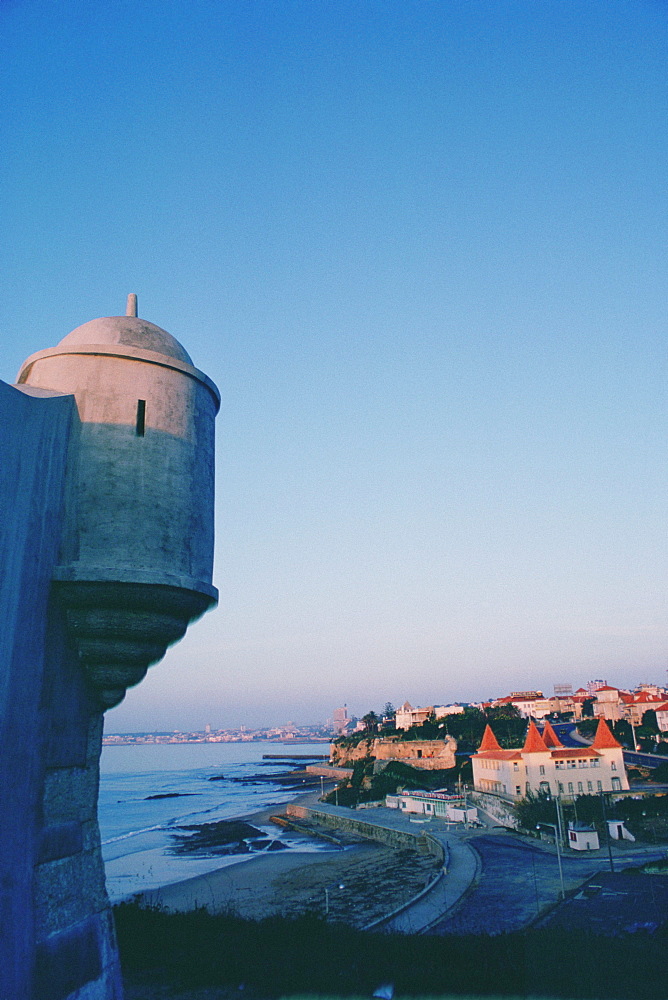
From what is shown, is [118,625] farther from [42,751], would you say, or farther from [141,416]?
[141,416]

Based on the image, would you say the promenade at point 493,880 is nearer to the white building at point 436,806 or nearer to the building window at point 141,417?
the white building at point 436,806

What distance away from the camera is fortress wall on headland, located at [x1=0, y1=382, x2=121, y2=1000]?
690 cm

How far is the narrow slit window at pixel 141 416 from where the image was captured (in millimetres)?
8484

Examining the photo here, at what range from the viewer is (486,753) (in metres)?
45.3

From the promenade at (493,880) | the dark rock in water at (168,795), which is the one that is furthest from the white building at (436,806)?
the dark rock in water at (168,795)

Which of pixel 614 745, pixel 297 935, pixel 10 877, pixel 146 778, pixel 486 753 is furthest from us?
pixel 146 778

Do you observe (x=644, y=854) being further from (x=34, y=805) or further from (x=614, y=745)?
(x=34, y=805)

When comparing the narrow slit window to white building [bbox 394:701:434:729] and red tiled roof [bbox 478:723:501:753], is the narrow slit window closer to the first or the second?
red tiled roof [bbox 478:723:501:753]

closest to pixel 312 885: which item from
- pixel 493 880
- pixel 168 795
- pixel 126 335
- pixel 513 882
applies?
pixel 493 880

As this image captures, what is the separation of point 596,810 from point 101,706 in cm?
3461

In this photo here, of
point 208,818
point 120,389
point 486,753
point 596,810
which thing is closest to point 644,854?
point 596,810

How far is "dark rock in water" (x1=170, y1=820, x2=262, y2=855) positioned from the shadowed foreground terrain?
3246 cm

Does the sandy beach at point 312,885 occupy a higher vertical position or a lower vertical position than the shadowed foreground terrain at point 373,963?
lower

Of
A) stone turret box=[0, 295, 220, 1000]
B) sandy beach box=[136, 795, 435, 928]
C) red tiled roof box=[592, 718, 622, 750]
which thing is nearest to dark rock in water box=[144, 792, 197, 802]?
sandy beach box=[136, 795, 435, 928]
